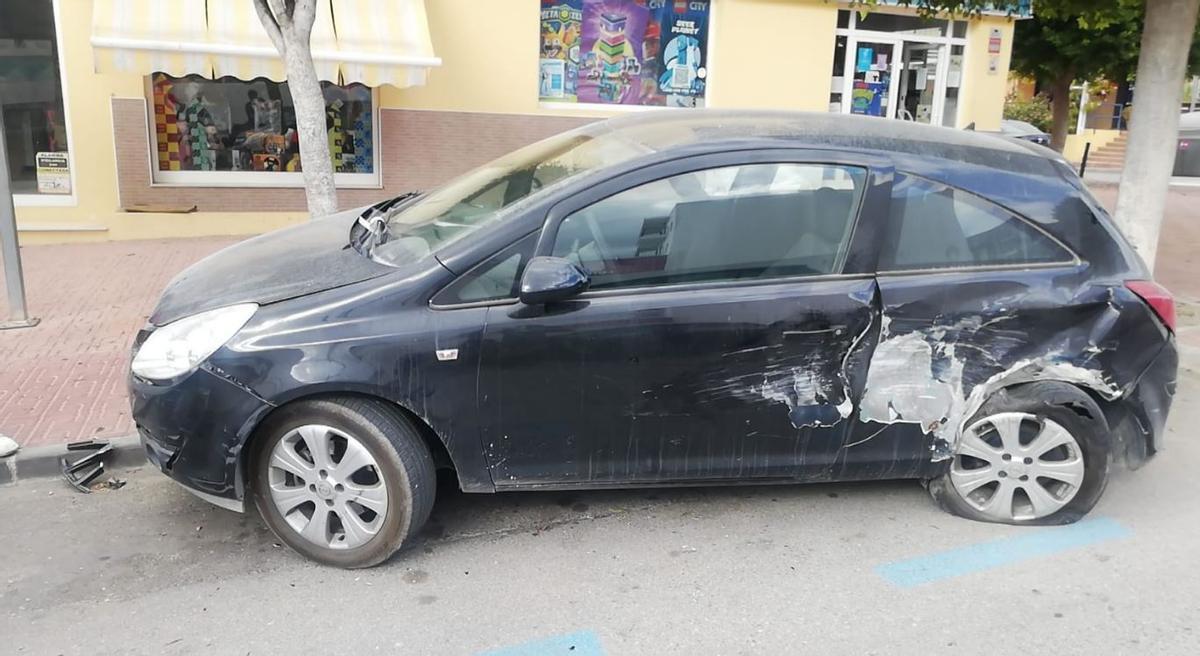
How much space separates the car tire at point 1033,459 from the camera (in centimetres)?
386

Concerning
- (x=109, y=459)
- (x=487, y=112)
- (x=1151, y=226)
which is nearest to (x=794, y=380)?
(x=109, y=459)

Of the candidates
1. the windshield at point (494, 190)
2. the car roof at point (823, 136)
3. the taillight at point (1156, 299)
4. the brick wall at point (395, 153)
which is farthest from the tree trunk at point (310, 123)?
the taillight at point (1156, 299)

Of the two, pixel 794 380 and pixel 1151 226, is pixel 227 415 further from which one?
pixel 1151 226

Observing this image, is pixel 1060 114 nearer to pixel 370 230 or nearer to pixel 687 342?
pixel 687 342

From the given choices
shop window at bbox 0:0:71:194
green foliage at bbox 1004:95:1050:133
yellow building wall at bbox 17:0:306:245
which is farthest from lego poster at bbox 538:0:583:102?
green foliage at bbox 1004:95:1050:133

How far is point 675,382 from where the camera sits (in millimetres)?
3604

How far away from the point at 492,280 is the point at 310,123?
3517mm

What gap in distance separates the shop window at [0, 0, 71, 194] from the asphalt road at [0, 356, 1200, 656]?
6747 millimetres

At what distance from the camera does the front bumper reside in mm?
3396

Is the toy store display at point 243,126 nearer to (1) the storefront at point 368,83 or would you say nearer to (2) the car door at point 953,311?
(1) the storefront at point 368,83

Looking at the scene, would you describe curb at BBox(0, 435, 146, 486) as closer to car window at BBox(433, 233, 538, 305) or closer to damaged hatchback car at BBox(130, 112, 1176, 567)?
damaged hatchback car at BBox(130, 112, 1176, 567)

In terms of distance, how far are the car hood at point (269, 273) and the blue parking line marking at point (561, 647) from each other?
4.89ft

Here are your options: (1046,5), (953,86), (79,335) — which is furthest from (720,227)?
(953,86)

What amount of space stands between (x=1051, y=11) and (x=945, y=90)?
6.02 meters
